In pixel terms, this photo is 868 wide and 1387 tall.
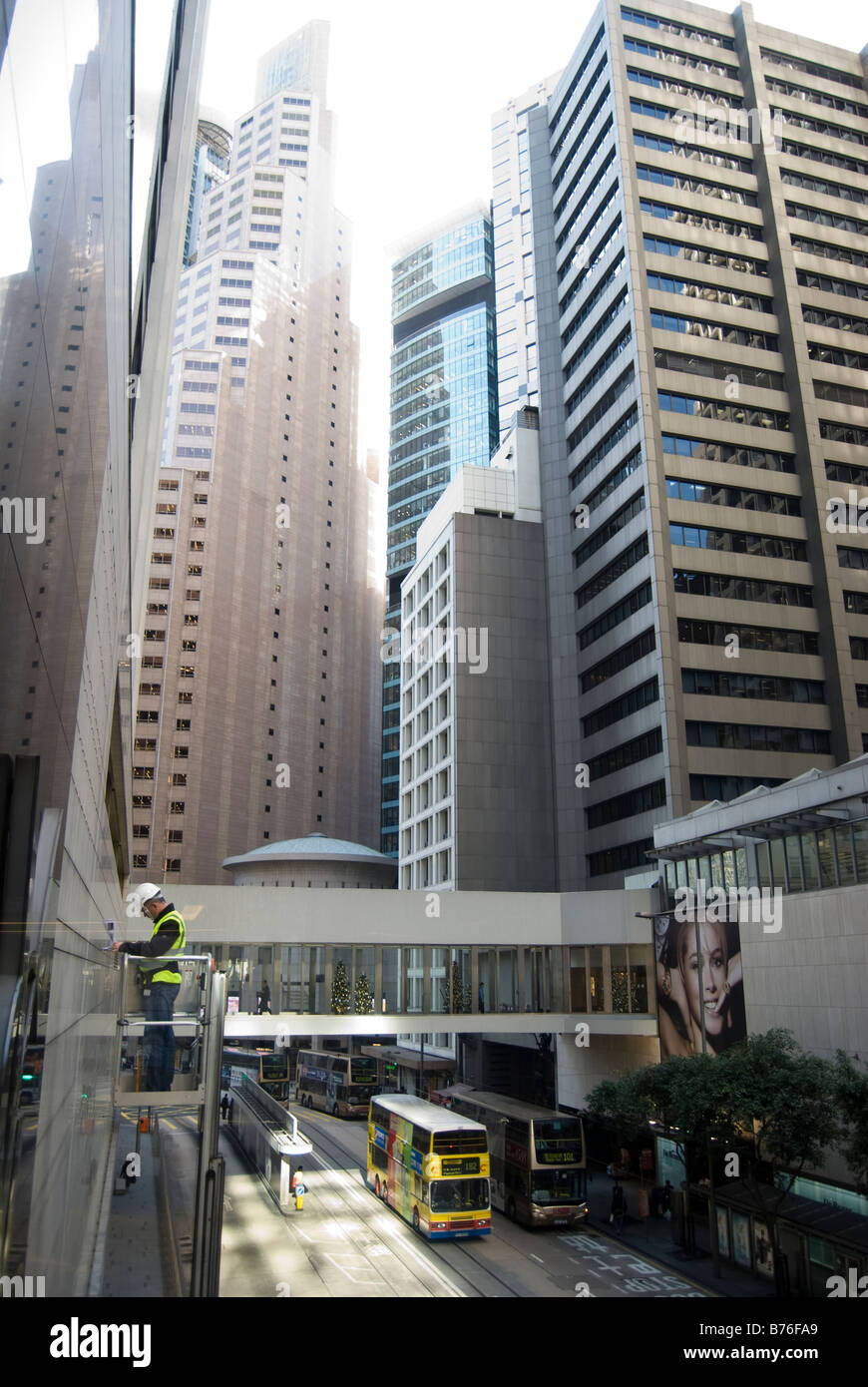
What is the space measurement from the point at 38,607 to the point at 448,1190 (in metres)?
26.7

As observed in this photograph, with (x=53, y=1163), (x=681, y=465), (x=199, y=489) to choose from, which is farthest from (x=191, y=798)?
(x=53, y=1163)

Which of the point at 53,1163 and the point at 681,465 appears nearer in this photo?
the point at 53,1163

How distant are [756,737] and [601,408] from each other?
2347 centimetres

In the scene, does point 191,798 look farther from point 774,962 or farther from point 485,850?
point 774,962

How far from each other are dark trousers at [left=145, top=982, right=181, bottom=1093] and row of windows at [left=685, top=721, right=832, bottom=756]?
4233cm

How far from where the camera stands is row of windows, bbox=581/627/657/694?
51.9 metres

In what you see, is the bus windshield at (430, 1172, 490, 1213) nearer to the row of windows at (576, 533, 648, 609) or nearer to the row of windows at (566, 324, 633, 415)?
the row of windows at (576, 533, 648, 609)

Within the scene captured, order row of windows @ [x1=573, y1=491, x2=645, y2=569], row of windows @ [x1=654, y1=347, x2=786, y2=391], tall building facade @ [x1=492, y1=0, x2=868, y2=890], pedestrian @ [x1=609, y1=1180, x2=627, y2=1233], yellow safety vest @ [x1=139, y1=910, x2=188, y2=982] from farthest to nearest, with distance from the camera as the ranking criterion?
row of windows @ [x1=654, y1=347, x2=786, y2=391] < row of windows @ [x1=573, y1=491, x2=645, y2=569] < tall building facade @ [x1=492, y1=0, x2=868, y2=890] < pedestrian @ [x1=609, y1=1180, x2=627, y2=1233] < yellow safety vest @ [x1=139, y1=910, x2=188, y2=982]

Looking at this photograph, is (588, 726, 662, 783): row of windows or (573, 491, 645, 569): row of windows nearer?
(588, 726, 662, 783): row of windows

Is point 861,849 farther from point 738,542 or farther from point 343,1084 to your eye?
point 343,1084

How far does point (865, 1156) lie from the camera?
68.2 feet

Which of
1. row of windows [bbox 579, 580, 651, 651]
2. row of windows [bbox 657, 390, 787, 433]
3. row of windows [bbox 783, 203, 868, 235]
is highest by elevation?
row of windows [bbox 783, 203, 868, 235]

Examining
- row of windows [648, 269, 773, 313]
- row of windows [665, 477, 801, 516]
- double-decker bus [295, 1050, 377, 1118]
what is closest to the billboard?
double-decker bus [295, 1050, 377, 1118]
